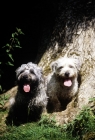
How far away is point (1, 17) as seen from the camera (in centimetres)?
1009

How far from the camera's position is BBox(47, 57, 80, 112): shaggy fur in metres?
7.21

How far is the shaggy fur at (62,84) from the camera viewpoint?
7.21m

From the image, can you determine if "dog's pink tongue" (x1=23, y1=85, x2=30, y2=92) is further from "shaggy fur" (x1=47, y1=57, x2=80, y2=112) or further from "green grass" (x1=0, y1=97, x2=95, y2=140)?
"shaggy fur" (x1=47, y1=57, x2=80, y2=112)

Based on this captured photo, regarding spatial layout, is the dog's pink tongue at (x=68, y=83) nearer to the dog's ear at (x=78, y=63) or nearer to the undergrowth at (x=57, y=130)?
the dog's ear at (x=78, y=63)

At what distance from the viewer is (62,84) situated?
7359 millimetres

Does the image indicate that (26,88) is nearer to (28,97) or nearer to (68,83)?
(28,97)

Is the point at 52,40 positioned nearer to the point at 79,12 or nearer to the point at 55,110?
the point at 79,12

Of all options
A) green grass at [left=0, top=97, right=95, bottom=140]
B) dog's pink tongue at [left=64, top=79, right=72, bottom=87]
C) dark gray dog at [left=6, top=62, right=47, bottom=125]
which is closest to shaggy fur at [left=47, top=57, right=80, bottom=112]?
dog's pink tongue at [left=64, top=79, right=72, bottom=87]

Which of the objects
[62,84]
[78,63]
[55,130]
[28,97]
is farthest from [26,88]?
[78,63]

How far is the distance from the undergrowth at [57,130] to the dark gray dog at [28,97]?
56 centimetres

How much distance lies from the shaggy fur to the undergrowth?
3.34 feet

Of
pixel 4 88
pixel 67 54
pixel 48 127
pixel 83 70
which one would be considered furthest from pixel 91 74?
pixel 4 88

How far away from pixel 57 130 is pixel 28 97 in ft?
4.14

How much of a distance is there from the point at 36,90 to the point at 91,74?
1.42 meters
